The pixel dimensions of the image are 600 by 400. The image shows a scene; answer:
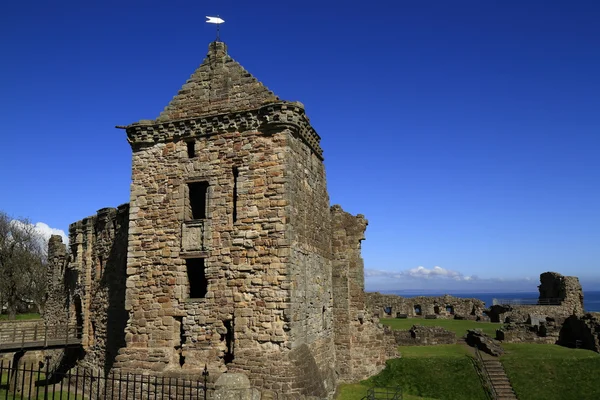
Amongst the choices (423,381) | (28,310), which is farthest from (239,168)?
(28,310)

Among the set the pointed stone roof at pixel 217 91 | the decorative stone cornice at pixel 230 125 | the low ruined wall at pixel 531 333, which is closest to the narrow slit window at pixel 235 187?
the decorative stone cornice at pixel 230 125

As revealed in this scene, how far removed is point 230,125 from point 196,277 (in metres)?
5.11

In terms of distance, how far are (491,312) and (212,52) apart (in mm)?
33427

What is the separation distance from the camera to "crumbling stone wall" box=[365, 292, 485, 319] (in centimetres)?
4284

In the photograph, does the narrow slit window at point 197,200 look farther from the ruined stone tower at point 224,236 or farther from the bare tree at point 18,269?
the bare tree at point 18,269

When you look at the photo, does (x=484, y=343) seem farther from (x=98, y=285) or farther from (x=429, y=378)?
(x=98, y=285)

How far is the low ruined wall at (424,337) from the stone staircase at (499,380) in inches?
168

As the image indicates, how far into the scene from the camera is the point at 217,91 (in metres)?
16.1

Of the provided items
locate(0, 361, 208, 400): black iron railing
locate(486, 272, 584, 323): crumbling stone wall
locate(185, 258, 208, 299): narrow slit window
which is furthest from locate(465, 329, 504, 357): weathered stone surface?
locate(0, 361, 208, 400): black iron railing

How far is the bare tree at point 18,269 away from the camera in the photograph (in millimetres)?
46250

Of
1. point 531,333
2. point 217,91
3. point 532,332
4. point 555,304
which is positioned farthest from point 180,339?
point 555,304

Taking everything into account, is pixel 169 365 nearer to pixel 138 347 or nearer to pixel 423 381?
pixel 138 347

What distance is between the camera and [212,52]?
16656 mm

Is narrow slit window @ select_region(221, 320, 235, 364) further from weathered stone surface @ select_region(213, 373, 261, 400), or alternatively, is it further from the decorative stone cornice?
the decorative stone cornice
